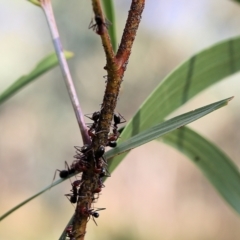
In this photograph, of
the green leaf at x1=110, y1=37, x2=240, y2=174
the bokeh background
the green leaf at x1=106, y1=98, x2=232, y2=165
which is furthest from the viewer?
the bokeh background

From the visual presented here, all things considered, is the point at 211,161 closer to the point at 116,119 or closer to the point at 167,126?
the point at 116,119

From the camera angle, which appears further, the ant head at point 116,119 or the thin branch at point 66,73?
the ant head at point 116,119

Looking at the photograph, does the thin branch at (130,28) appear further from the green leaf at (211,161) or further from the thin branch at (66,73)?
the green leaf at (211,161)

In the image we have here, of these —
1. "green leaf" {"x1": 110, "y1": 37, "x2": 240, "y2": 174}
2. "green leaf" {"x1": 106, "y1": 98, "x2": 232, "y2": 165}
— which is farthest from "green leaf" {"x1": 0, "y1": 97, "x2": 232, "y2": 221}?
"green leaf" {"x1": 110, "y1": 37, "x2": 240, "y2": 174}

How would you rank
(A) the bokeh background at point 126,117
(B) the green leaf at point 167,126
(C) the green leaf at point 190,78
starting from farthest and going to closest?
1. (A) the bokeh background at point 126,117
2. (C) the green leaf at point 190,78
3. (B) the green leaf at point 167,126

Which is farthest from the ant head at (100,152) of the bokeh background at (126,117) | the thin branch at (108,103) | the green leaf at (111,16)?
the bokeh background at (126,117)

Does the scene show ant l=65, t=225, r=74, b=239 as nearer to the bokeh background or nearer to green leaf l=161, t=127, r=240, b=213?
green leaf l=161, t=127, r=240, b=213

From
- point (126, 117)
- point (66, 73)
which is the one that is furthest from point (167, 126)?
point (126, 117)
